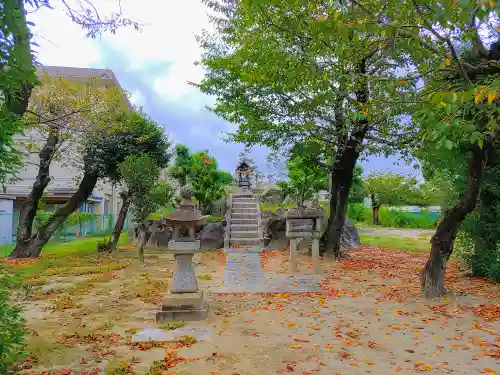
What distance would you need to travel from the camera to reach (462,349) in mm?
5539

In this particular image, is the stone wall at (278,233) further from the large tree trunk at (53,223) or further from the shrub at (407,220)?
the shrub at (407,220)

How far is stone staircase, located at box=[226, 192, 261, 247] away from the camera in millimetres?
17969

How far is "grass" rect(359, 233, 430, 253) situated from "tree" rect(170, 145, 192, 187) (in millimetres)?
10907

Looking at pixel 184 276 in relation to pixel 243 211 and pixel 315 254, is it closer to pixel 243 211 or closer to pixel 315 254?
pixel 315 254

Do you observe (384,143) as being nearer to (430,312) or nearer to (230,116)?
(230,116)

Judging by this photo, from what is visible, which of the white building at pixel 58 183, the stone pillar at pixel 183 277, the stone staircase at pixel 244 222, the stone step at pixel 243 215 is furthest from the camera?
the white building at pixel 58 183

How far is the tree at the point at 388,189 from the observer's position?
116ft

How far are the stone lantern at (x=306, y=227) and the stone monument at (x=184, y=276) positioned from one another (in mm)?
4702

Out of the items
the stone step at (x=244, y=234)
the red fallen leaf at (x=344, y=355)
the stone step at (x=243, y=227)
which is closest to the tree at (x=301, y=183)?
the stone step at (x=243, y=227)

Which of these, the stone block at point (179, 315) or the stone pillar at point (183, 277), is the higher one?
the stone pillar at point (183, 277)

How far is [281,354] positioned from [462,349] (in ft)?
8.38

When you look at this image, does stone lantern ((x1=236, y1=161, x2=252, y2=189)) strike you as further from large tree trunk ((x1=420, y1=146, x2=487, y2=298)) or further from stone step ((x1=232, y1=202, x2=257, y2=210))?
large tree trunk ((x1=420, y1=146, x2=487, y2=298))

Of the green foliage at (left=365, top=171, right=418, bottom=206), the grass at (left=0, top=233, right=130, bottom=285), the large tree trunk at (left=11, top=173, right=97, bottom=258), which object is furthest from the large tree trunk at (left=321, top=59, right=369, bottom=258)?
the green foliage at (left=365, top=171, right=418, bottom=206)

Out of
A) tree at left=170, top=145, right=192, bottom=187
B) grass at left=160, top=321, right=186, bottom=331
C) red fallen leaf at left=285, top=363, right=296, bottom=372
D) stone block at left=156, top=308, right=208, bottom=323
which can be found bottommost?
red fallen leaf at left=285, top=363, right=296, bottom=372
